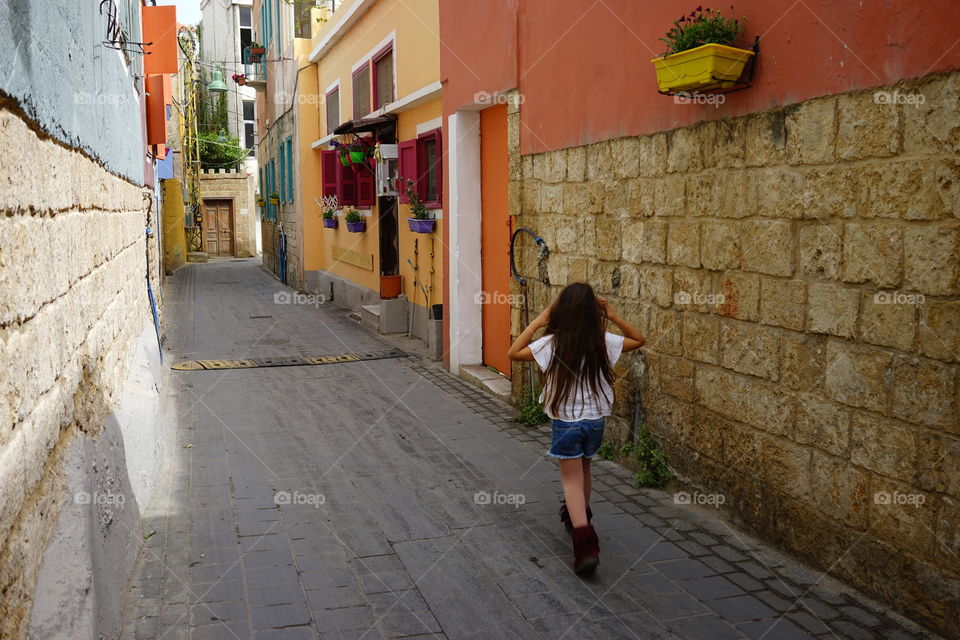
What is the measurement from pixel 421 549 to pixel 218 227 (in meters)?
32.0

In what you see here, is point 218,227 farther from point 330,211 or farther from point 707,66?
point 707,66

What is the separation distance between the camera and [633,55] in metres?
6.09

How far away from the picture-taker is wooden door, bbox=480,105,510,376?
920cm

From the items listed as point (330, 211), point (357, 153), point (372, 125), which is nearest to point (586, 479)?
point (372, 125)

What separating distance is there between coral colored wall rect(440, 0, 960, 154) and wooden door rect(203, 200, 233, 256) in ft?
86.0

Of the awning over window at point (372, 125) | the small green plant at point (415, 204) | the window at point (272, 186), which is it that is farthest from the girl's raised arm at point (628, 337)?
the window at point (272, 186)

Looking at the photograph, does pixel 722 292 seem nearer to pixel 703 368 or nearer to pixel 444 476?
pixel 703 368

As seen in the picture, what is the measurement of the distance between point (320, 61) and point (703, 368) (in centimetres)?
1536

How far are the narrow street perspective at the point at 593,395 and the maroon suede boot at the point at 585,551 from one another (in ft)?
0.04

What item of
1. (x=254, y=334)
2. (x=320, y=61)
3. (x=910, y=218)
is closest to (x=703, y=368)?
(x=910, y=218)

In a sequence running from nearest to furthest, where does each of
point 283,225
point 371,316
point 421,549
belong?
point 421,549
point 371,316
point 283,225

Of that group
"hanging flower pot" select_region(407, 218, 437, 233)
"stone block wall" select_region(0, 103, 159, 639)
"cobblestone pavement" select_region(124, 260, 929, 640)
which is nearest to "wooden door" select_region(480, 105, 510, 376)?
"cobblestone pavement" select_region(124, 260, 929, 640)

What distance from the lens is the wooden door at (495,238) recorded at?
30.2 ft

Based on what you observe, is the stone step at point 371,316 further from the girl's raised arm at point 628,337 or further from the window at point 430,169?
the girl's raised arm at point 628,337
